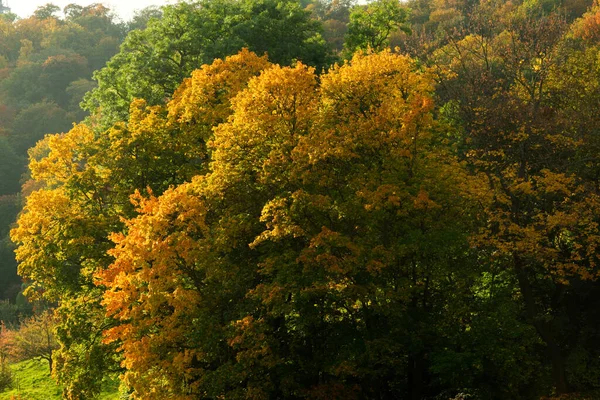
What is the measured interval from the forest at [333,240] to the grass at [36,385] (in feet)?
46.2

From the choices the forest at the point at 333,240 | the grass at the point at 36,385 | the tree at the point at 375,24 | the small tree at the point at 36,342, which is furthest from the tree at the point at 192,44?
the grass at the point at 36,385

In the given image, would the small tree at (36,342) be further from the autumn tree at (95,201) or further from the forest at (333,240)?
the forest at (333,240)

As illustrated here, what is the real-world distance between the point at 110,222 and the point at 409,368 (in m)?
13.5

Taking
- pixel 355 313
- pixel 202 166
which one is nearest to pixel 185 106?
pixel 202 166

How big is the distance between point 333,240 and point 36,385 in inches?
1236

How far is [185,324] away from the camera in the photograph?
19.7 meters

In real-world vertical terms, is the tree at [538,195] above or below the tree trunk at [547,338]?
above

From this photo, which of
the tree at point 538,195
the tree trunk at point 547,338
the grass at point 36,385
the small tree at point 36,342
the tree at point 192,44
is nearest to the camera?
the tree at point 538,195

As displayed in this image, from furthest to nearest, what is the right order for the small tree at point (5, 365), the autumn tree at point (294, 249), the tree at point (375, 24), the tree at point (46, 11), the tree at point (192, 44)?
the tree at point (46, 11)
the small tree at point (5, 365)
the tree at point (375, 24)
the tree at point (192, 44)
the autumn tree at point (294, 249)

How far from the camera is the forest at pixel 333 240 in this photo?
19.2 meters

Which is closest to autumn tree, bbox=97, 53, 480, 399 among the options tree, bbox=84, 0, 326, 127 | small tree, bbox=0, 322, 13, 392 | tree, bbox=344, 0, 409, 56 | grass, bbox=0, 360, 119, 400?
tree, bbox=84, 0, 326, 127

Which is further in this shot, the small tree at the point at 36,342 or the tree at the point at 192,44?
the small tree at the point at 36,342

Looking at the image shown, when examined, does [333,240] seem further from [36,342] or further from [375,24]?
[36,342]

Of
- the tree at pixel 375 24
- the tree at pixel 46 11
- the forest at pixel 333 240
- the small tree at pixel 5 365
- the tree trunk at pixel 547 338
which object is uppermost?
the tree at pixel 46 11
